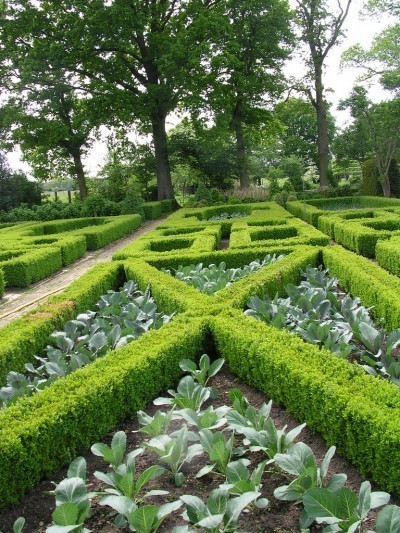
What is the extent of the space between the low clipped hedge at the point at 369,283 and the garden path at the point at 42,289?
4633mm

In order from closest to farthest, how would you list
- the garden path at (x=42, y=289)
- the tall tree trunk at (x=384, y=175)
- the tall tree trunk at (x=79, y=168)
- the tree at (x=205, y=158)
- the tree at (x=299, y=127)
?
the garden path at (x=42, y=289) → the tall tree trunk at (x=384, y=175) → the tall tree trunk at (x=79, y=168) → the tree at (x=205, y=158) → the tree at (x=299, y=127)

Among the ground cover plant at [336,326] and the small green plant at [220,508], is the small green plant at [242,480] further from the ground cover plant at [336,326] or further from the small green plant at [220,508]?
the ground cover plant at [336,326]

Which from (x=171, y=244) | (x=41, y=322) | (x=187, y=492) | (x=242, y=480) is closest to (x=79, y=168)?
(x=171, y=244)

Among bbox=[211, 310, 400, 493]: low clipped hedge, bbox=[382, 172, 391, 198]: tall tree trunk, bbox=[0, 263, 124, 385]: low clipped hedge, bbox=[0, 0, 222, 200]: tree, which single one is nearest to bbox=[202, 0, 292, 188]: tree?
bbox=[0, 0, 222, 200]: tree

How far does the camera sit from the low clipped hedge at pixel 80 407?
9.16 feet

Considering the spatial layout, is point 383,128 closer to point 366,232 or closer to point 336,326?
point 366,232

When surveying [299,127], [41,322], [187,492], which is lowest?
[187,492]

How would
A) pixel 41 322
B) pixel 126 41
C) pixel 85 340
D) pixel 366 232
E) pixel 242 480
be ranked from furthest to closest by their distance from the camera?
1. pixel 126 41
2. pixel 366 232
3. pixel 41 322
4. pixel 85 340
5. pixel 242 480

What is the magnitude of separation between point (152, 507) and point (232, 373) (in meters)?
2.36

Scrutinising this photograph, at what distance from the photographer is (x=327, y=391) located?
3.03m

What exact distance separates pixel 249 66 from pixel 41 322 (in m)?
27.2

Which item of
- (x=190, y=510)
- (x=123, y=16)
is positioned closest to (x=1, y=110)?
(x=123, y=16)

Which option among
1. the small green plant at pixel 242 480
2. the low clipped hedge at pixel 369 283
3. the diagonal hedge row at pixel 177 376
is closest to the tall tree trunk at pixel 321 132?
the low clipped hedge at pixel 369 283

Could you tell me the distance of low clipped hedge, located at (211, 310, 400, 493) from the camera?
2588 millimetres
